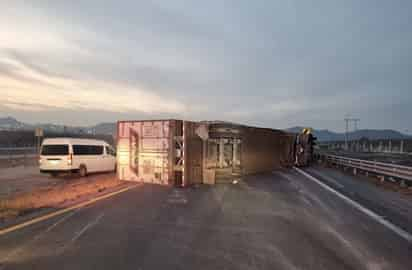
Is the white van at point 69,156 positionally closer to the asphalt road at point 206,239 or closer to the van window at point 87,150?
the van window at point 87,150

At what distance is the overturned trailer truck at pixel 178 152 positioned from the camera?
42.3 ft

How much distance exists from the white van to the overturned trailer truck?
3.42 meters

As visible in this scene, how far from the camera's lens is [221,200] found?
376 inches

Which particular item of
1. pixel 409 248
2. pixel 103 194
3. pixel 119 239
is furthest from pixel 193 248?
pixel 103 194

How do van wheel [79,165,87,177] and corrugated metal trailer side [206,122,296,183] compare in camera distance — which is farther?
van wheel [79,165,87,177]

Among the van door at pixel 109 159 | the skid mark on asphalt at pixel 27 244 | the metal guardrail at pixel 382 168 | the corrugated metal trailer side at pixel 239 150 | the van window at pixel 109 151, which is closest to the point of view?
the skid mark on asphalt at pixel 27 244

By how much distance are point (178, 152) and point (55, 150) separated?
788cm

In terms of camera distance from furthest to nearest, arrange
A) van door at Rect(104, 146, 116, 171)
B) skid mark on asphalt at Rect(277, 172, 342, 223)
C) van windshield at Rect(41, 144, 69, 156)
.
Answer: van door at Rect(104, 146, 116, 171) → van windshield at Rect(41, 144, 69, 156) → skid mark on asphalt at Rect(277, 172, 342, 223)

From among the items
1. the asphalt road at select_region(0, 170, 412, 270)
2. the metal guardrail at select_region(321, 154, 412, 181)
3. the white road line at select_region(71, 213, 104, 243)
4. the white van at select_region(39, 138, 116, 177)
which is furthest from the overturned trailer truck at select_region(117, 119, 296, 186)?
the metal guardrail at select_region(321, 154, 412, 181)

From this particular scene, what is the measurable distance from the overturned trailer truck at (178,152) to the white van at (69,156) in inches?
135

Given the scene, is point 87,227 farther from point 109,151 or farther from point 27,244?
point 109,151

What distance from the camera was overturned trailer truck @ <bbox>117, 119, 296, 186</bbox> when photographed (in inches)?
508

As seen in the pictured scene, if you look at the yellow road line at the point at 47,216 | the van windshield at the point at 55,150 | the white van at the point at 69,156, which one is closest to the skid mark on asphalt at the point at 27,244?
the yellow road line at the point at 47,216

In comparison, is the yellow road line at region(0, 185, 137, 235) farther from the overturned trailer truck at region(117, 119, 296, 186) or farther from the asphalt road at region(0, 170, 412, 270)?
the overturned trailer truck at region(117, 119, 296, 186)
